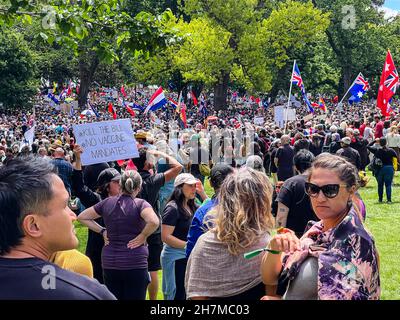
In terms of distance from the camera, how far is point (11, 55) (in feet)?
155

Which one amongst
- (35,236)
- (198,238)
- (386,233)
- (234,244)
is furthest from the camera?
(386,233)

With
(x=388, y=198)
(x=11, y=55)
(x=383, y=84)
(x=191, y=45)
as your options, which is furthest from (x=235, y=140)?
(x=11, y=55)

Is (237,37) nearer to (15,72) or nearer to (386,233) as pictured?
(15,72)

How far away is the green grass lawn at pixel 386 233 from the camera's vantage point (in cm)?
758

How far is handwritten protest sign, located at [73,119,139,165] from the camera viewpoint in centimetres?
776

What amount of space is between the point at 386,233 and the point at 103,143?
216 inches

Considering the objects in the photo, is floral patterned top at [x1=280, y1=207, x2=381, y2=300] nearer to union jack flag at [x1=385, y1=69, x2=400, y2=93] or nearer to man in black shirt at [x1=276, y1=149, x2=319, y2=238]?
man in black shirt at [x1=276, y1=149, x2=319, y2=238]

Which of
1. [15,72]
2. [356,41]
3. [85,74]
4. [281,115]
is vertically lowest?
[281,115]

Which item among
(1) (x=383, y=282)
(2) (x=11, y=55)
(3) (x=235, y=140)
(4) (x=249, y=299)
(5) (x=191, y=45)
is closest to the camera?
(4) (x=249, y=299)

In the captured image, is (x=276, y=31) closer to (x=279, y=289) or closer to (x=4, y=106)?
(x=4, y=106)

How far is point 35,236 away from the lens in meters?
2.25

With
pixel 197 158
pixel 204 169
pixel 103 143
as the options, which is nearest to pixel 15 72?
pixel 197 158

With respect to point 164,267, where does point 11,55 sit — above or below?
above
